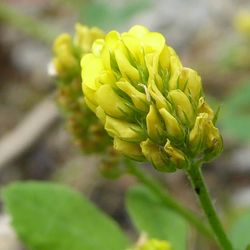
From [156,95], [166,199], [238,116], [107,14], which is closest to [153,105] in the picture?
[156,95]

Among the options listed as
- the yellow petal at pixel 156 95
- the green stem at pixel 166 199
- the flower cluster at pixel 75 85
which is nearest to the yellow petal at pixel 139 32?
the yellow petal at pixel 156 95

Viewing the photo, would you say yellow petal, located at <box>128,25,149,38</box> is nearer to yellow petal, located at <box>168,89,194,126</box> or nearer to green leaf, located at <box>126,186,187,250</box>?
yellow petal, located at <box>168,89,194,126</box>

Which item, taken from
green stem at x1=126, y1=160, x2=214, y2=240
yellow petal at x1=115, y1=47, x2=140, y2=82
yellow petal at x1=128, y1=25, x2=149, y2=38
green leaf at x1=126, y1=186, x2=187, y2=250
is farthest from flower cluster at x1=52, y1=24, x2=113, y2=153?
yellow petal at x1=115, y1=47, x2=140, y2=82

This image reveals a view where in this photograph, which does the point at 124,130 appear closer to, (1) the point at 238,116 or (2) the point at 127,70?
(2) the point at 127,70


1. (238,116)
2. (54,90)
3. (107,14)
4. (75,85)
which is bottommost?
(75,85)

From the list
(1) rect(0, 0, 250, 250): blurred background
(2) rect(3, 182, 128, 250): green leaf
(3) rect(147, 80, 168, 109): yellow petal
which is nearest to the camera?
(3) rect(147, 80, 168, 109): yellow petal

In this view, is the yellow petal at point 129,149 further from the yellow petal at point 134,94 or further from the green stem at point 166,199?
the green stem at point 166,199
